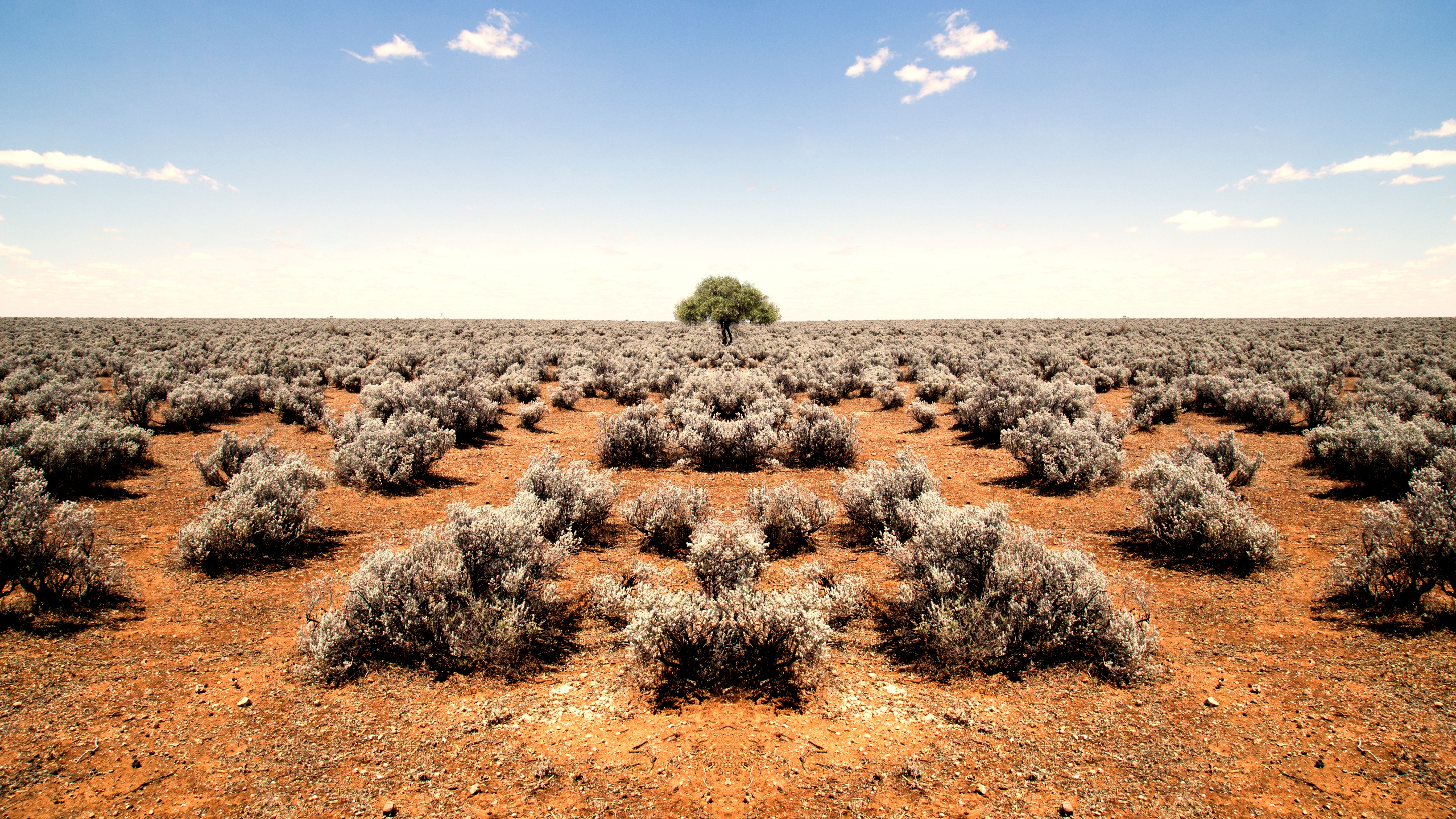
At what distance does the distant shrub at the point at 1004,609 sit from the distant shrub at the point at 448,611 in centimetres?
343

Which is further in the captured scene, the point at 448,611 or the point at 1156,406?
the point at 1156,406

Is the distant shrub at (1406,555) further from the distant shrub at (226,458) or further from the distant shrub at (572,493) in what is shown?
the distant shrub at (226,458)

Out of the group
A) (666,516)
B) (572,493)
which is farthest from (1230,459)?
(572,493)

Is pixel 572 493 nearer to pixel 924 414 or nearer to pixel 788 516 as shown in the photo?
pixel 788 516

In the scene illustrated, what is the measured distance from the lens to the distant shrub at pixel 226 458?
32.4 ft

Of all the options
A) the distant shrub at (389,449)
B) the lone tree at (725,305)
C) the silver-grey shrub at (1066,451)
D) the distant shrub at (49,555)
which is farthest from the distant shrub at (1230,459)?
the lone tree at (725,305)

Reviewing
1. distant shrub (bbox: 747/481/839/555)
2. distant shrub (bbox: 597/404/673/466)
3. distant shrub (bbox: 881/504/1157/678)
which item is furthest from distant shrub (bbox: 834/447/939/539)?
distant shrub (bbox: 597/404/673/466)

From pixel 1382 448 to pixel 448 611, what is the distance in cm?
1397

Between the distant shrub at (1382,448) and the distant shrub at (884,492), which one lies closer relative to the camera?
the distant shrub at (884,492)

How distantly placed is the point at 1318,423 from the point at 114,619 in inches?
898

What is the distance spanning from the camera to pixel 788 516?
802 cm

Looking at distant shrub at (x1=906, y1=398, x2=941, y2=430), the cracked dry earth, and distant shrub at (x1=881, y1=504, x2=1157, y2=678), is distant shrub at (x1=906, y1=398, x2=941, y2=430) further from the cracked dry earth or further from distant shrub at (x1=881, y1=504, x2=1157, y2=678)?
distant shrub at (x1=881, y1=504, x2=1157, y2=678)

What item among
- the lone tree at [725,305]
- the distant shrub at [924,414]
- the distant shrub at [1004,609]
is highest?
the lone tree at [725,305]

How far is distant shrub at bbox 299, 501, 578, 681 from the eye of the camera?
4.99 m
